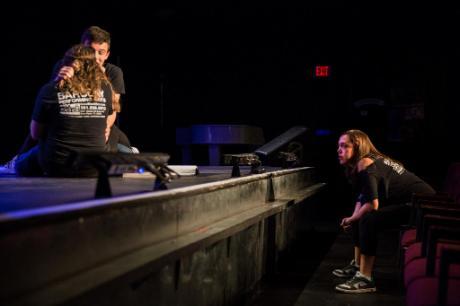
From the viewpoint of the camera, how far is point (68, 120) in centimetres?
303

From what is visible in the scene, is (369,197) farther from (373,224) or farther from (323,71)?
(323,71)

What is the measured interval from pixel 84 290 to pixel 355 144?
3.06 m

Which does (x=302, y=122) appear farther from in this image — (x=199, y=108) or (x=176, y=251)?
(x=176, y=251)

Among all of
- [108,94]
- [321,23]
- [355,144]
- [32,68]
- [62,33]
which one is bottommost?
[355,144]

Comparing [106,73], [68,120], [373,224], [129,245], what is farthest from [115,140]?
[129,245]

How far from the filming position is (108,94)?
3.14 metres

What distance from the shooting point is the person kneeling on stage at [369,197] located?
152 inches

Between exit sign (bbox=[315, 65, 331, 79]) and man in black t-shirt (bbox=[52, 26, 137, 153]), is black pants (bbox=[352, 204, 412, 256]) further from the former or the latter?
exit sign (bbox=[315, 65, 331, 79])

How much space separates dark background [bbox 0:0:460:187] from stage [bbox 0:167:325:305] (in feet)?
14.7

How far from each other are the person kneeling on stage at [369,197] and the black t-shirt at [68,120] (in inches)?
73.4

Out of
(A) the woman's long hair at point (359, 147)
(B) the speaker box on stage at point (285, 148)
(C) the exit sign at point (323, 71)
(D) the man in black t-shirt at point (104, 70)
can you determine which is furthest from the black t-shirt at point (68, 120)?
(C) the exit sign at point (323, 71)

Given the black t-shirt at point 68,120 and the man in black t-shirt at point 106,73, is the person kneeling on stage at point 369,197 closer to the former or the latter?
the man in black t-shirt at point 106,73

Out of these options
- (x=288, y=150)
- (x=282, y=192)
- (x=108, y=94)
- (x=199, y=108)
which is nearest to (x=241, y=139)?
(x=288, y=150)

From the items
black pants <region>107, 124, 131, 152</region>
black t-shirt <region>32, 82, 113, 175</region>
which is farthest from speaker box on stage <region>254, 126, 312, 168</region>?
black t-shirt <region>32, 82, 113, 175</region>
